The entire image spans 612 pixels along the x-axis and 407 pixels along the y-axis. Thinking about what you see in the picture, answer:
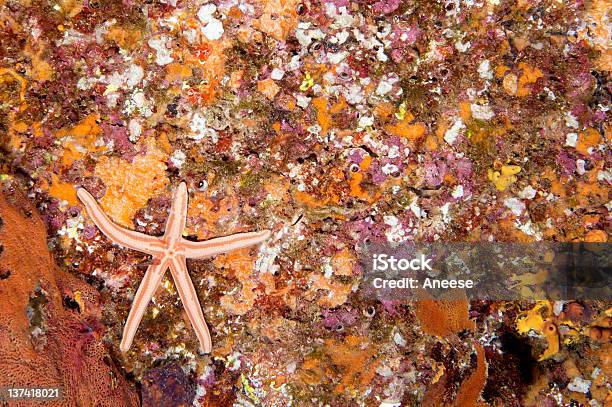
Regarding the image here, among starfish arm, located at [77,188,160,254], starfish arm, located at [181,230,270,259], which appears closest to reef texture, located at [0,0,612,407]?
starfish arm, located at [77,188,160,254]

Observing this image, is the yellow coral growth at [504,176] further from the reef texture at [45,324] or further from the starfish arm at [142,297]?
the reef texture at [45,324]

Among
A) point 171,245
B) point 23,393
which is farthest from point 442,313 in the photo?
point 23,393

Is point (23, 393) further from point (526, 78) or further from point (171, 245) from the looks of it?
point (526, 78)

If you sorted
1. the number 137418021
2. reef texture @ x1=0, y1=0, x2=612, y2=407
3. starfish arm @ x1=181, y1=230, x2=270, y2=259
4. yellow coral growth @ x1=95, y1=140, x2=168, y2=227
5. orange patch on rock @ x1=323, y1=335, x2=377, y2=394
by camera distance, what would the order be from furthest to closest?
orange patch on rock @ x1=323, y1=335, x2=377, y2=394, reef texture @ x1=0, y1=0, x2=612, y2=407, yellow coral growth @ x1=95, y1=140, x2=168, y2=227, starfish arm @ x1=181, y1=230, x2=270, y2=259, the number 137418021

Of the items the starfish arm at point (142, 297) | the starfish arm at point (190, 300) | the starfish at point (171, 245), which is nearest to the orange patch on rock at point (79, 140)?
the starfish at point (171, 245)

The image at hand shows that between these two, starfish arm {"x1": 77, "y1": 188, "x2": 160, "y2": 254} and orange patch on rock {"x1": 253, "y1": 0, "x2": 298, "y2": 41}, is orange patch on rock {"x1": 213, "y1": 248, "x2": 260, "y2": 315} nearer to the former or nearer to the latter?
starfish arm {"x1": 77, "y1": 188, "x2": 160, "y2": 254}

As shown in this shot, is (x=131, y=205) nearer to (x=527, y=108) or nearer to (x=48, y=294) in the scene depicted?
(x=48, y=294)
